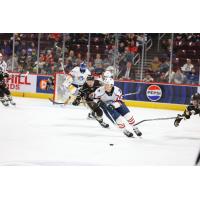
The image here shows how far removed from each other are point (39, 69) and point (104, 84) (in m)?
0.58

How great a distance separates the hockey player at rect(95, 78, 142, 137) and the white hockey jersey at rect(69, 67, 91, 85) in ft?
0.52

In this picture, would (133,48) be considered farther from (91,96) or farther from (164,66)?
(91,96)

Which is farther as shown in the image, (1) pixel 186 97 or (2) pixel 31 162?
(1) pixel 186 97

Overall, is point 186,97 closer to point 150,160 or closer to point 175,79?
point 175,79

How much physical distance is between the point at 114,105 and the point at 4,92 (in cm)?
95

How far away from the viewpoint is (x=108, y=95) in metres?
3.90

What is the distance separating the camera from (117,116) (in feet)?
12.7

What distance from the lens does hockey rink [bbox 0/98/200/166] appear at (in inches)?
144

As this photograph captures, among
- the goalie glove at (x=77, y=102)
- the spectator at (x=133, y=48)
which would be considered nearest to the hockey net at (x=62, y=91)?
the goalie glove at (x=77, y=102)

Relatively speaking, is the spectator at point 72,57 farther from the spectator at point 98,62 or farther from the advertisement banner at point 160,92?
the advertisement banner at point 160,92

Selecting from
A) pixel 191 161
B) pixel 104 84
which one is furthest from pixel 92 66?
pixel 191 161

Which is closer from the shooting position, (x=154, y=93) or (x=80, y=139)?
(x=80, y=139)

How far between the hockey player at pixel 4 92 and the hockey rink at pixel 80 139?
0.05m

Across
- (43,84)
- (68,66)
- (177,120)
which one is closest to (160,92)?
(177,120)
